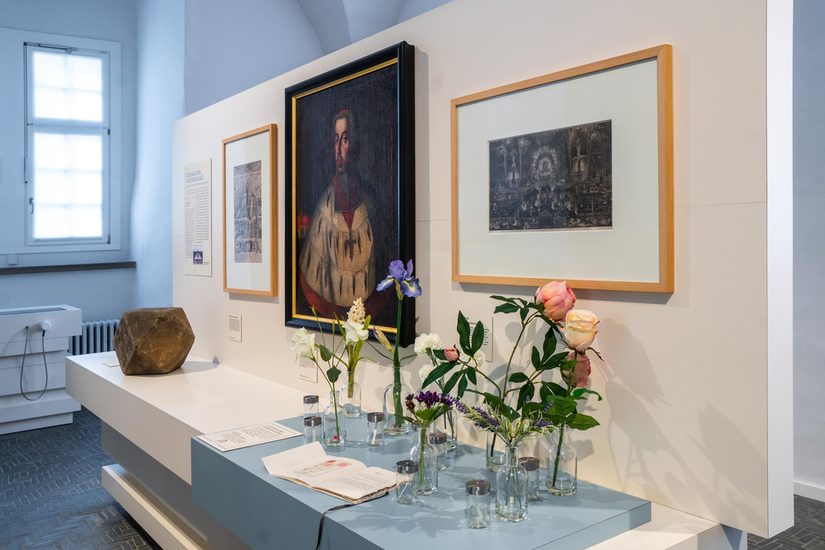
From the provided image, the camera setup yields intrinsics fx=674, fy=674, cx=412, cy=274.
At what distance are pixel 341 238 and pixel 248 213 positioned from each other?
817mm

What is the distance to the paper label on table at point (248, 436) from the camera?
194cm

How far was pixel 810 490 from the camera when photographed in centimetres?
339

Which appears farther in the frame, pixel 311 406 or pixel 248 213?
pixel 248 213

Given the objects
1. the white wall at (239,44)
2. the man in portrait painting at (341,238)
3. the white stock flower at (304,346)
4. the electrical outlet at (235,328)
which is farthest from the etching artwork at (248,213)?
the white wall at (239,44)

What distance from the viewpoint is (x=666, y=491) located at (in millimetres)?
1537

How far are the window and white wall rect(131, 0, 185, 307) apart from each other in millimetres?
316

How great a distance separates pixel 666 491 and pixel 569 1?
121cm

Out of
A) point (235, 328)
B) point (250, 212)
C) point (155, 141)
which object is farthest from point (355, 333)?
point (155, 141)

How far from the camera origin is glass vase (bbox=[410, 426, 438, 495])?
153 centimetres

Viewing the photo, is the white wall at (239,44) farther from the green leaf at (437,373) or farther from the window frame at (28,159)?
the green leaf at (437,373)

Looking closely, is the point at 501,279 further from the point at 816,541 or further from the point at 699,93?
the point at 816,541

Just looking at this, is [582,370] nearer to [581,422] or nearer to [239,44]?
[581,422]

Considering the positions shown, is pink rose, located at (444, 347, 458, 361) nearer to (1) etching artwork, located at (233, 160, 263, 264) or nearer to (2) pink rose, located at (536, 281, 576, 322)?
(2) pink rose, located at (536, 281, 576, 322)

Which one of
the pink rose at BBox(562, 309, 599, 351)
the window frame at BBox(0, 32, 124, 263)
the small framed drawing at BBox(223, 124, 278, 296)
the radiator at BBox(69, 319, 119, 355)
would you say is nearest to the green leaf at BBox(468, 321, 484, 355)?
the pink rose at BBox(562, 309, 599, 351)
